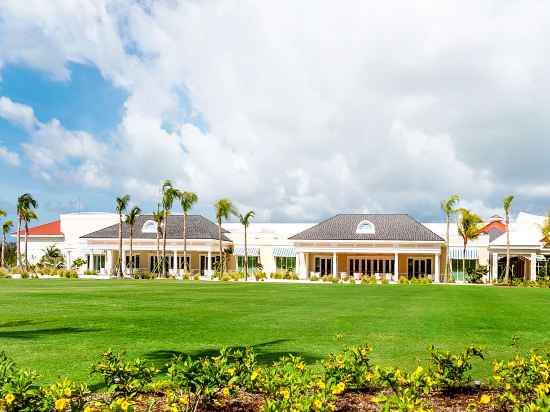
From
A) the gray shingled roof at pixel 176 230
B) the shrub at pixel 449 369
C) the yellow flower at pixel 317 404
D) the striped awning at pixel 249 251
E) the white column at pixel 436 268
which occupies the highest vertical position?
the gray shingled roof at pixel 176 230

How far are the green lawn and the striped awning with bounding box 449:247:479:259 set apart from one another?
32317 millimetres

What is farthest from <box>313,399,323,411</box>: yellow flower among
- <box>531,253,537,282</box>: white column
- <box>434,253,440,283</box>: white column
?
<box>531,253,537,282</box>: white column

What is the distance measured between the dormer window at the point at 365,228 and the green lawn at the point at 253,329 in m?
31.5

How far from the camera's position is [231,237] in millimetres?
60219

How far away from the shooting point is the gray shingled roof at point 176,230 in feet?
191

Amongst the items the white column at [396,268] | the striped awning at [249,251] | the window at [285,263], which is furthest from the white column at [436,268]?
the striped awning at [249,251]

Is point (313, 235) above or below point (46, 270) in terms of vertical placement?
above

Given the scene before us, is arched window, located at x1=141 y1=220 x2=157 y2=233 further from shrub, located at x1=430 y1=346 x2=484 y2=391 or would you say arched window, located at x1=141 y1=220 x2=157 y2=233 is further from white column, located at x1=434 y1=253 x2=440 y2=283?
shrub, located at x1=430 y1=346 x2=484 y2=391

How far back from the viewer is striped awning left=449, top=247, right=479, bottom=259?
2077 inches

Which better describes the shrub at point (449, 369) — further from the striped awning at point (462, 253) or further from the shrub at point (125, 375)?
the striped awning at point (462, 253)

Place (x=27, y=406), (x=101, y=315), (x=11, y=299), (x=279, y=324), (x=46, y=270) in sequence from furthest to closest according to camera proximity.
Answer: (x=46, y=270) → (x=11, y=299) → (x=101, y=315) → (x=279, y=324) → (x=27, y=406)

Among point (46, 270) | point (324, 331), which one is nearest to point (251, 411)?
point (324, 331)

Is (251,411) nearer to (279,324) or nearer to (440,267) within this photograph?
(279,324)

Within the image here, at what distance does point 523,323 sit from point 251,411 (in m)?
11.6
